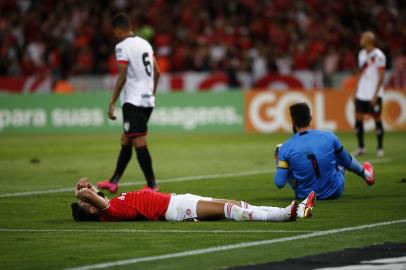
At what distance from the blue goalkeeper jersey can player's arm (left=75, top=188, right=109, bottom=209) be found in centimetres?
219

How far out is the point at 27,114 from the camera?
1204 inches

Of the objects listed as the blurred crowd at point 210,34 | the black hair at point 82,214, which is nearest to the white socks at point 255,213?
the black hair at point 82,214

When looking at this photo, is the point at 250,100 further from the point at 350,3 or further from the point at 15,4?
the point at 15,4

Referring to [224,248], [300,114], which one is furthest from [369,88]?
[224,248]

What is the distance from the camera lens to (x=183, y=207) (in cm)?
1098

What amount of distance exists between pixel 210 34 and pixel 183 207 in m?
23.1

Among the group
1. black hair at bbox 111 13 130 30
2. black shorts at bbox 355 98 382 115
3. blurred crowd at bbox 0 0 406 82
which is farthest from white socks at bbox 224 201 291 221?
blurred crowd at bbox 0 0 406 82

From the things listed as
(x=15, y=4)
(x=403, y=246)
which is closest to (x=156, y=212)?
(x=403, y=246)

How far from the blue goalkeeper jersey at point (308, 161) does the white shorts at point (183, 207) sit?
5.01ft

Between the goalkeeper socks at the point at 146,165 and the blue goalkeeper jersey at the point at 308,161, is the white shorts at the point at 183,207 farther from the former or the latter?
the goalkeeper socks at the point at 146,165

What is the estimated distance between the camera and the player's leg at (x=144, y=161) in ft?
47.9

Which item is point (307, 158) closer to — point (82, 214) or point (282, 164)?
point (282, 164)

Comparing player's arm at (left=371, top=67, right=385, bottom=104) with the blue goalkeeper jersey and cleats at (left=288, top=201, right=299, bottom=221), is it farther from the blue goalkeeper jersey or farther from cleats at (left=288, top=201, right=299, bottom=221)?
cleats at (left=288, top=201, right=299, bottom=221)

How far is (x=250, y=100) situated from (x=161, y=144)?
4267 mm
